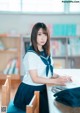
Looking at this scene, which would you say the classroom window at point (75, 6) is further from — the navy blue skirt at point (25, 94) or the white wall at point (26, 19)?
the navy blue skirt at point (25, 94)

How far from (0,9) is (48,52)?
115 inches

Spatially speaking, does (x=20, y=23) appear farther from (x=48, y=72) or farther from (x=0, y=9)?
(x=48, y=72)

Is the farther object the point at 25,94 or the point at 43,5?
the point at 43,5

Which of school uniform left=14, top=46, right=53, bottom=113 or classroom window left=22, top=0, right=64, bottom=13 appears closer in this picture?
school uniform left=14, top=46, right=53, bottom=113

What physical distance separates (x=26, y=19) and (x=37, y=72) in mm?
2937

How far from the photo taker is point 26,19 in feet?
15.9

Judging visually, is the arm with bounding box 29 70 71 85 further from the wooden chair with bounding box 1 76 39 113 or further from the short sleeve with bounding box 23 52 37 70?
the wooden chair with bounding box 1 76 39 113

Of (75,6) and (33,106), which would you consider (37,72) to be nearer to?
(33,106)

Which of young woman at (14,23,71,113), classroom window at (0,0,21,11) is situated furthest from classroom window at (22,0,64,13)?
young woman at (14,23,71,113)

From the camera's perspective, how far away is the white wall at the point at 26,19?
15.9 ft

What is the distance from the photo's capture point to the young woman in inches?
78.0

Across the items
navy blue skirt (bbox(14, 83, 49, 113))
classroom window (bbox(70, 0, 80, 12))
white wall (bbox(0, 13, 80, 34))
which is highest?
classroom window (bbox(70, 0, 80, 12))

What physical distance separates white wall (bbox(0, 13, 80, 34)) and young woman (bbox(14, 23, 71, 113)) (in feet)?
9.02

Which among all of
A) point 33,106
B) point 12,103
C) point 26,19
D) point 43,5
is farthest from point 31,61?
point 43,5
